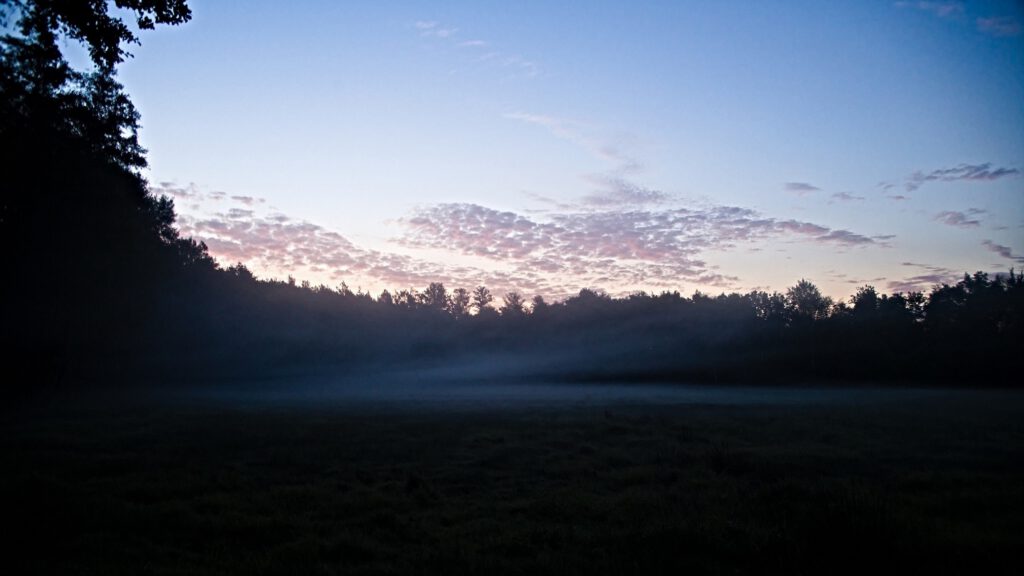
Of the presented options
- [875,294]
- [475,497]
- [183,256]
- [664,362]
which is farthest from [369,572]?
[875,294]

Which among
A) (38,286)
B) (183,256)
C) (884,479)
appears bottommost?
(884,479)

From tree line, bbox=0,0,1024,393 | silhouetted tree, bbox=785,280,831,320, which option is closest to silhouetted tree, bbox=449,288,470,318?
tree line, bbox=0,0,1024,393

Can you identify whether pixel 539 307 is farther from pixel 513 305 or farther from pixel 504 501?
pixel 504 501

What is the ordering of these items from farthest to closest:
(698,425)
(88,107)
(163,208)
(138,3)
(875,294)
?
(875,294) < (163,208) < (88,107) < (698,425) < (138,3)

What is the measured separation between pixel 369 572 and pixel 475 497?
4692mm

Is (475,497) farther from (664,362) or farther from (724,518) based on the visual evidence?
(664,362)

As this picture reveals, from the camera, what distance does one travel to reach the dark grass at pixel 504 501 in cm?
769

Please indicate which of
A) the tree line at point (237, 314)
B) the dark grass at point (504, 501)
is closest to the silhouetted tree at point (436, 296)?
the tree line at point (237, 314)

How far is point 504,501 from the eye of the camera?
37.7ft

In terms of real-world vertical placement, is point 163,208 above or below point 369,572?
above

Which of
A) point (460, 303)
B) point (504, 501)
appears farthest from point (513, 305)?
point (504, 501)

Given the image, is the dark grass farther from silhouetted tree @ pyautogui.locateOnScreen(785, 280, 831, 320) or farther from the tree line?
silhouetted tree @ pyautogui.locateOnScreen(785, 280, 831, 320)

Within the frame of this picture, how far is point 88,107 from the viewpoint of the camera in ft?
111

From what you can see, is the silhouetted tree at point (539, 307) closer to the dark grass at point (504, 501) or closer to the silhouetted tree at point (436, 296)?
the silhouetted tree at point (436, 296)
